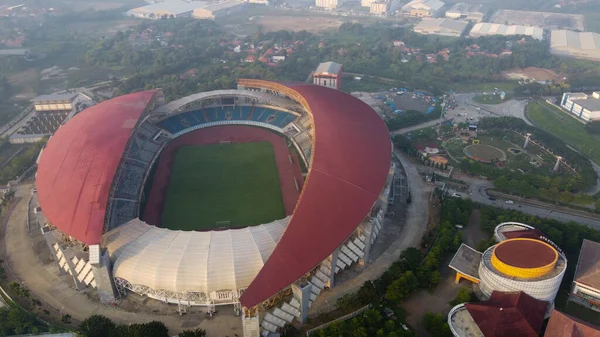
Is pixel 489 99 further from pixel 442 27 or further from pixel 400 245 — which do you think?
pixel 442 27

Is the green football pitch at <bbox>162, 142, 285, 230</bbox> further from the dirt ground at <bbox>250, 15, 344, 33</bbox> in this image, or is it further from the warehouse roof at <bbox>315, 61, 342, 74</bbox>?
the dirt ground at <bbox>250, 15, 344, 33</bbox>

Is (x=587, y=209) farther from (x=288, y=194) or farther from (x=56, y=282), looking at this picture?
(x=56, y=282)

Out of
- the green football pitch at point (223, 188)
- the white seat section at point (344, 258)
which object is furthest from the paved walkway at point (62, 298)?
the green football pitch at point (223, 188)

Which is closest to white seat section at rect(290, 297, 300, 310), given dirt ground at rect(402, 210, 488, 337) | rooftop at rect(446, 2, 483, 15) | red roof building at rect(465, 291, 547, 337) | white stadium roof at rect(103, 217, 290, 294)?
white stadium roof at rect(103, 217, 290, 294)

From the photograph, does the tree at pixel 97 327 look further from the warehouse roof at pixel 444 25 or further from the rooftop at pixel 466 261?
the warehouse roof at pixel 444 25

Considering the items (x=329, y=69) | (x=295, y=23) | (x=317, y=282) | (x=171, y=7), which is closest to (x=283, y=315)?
(x=317, y=282)
